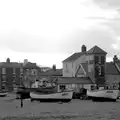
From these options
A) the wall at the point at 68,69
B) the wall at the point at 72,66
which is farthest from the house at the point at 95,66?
the wall at the point at 68,69

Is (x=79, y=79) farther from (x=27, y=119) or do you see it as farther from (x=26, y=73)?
(x=27, y=119)

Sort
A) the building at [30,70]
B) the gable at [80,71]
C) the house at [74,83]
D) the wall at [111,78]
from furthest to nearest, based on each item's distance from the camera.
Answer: the building at [30,70] → the gable at [80,71] → the wall at [111,78] → the house at [74,83]

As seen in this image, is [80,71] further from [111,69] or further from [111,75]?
[111,75]

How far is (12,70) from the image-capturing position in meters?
138

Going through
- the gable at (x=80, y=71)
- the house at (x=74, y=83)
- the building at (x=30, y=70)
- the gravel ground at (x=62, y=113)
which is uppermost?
the building at (x=30, y=70)

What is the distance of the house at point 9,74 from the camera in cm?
13662

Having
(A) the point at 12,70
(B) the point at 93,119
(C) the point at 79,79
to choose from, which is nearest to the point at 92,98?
(C) the point at 79,79

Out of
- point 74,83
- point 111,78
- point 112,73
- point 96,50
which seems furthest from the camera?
point 112,73

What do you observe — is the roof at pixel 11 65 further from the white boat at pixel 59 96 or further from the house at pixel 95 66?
the white boat at pixel 59 96

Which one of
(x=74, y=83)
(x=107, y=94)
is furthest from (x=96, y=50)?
(x=107, y=94)

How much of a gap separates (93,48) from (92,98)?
32.7 m

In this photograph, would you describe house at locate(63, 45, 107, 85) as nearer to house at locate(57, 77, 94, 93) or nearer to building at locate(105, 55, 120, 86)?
house at locate(57, 77, 94, 93)

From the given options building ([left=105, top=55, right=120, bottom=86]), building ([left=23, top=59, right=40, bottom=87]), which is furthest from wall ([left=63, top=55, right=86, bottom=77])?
building ([left=23, top=59, right=40, bottom=87])

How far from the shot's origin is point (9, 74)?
13800 centimetres
